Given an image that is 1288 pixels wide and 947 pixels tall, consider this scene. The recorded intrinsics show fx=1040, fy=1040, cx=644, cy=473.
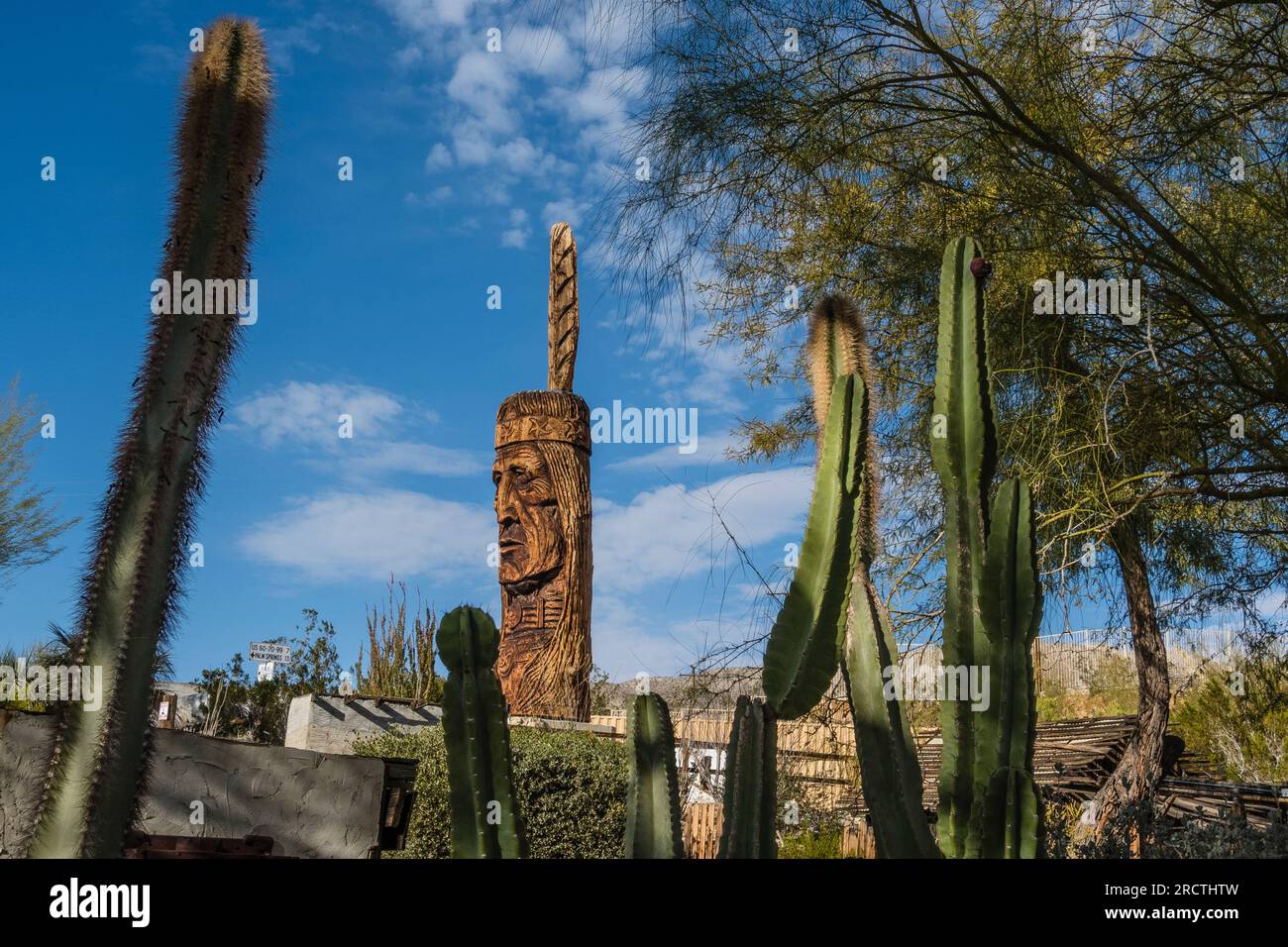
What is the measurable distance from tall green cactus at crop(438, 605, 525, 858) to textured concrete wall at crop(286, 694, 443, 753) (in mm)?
6168

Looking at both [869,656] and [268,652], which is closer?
[869,656]

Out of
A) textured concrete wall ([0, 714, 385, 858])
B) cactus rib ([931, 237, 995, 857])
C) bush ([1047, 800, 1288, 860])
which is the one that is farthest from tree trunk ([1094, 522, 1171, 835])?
cactus rib ([931, 237, 995, 857])

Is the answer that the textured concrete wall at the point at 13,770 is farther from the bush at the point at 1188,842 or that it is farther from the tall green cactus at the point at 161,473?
the bush at the point at 1188,842

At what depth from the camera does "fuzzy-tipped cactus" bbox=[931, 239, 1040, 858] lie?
2.13m

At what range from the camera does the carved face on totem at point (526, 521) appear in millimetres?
7457

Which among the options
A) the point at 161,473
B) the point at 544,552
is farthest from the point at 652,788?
the point at 544,552

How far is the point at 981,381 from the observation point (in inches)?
98.0

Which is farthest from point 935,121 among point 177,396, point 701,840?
point 701,840

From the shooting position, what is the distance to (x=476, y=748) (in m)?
1.98

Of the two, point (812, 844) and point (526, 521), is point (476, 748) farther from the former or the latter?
point (812, 844)

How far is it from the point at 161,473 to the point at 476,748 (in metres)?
1.33

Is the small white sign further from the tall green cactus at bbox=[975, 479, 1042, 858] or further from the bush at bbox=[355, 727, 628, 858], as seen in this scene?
the tall green cactus at bbox=[975, 479, 1042, 858]
